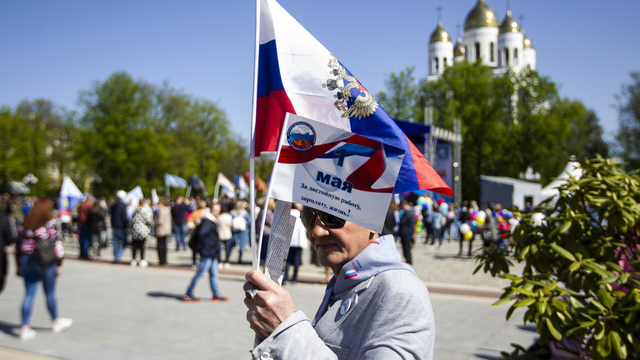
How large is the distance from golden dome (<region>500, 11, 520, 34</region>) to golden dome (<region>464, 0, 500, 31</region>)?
94 cm

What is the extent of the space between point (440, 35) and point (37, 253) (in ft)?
243

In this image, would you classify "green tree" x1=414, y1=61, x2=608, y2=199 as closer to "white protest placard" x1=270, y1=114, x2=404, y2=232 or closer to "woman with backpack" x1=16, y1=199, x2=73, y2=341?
"woman with backpack" x1=16, y1=199, x2=73, y2=341

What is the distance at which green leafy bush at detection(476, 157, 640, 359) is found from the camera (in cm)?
265

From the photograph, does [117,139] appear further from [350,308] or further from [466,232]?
[350,308]

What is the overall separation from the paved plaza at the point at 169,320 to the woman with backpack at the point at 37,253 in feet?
1.75

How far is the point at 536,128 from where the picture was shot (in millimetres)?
46438

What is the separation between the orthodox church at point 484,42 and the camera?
231 feet

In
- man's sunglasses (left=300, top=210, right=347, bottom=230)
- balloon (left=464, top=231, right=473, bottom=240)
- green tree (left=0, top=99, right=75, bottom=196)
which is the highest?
green tree (left=0, top=99, right=75, bottom=196)

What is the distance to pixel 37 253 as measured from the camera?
6086 millimetres

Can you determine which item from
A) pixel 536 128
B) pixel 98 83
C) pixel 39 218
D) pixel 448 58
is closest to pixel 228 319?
pixel 39 218

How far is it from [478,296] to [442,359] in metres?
4.19

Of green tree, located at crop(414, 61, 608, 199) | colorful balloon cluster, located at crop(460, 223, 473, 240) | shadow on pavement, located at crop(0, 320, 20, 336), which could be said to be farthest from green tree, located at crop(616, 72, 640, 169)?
shadow on pavement, located at crop(0, 320, 20, 336)

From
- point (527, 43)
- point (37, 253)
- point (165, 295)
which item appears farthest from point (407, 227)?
point (527, 43)

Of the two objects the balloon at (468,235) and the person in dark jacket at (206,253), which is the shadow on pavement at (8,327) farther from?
the balloon at (468,235)
